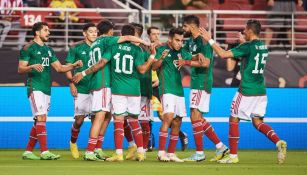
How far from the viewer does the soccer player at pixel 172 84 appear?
62.1 feet

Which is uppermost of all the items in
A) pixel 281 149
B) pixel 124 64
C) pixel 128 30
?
pixel 128 30

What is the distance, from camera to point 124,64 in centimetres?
1872

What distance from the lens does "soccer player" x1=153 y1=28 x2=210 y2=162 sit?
18.9 meters

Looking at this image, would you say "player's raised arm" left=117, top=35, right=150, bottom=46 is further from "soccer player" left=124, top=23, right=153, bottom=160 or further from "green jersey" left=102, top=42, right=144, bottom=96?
"soccer player" left=124, top=23, right=153, bottom=160

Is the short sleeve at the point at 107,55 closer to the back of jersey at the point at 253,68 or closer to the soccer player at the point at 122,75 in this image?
the soccer player at the point at 122,75

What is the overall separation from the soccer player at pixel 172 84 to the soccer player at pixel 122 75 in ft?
1.37

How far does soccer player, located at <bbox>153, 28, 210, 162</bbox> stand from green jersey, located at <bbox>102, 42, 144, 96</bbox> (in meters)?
0.42

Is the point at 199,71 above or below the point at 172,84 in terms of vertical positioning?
above

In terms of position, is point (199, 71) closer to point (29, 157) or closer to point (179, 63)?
point (179, 63)

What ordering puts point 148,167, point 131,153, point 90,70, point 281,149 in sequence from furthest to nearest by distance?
point 131,153, point 90,70, point 281,149, point 148,167

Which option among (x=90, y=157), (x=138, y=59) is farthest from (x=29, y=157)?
(x=138, y=59)

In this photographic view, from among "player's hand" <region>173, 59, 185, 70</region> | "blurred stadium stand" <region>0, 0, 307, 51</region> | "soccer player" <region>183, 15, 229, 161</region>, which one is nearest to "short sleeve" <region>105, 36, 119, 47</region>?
A: "player's hand" <region>173, 59, 185, 70</region>

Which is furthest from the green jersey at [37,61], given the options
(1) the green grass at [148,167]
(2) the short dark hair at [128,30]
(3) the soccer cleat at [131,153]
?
(3) the soccer cleat at [131,153]

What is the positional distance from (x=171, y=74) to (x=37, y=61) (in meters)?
2.46
